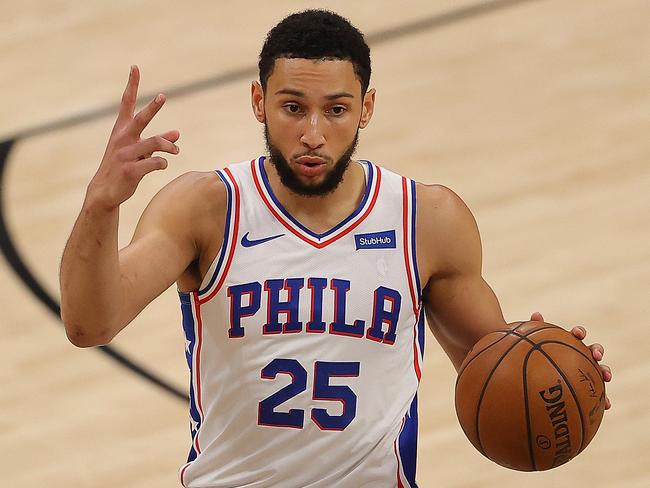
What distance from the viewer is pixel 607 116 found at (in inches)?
381

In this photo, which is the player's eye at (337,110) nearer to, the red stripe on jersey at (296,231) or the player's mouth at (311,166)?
the player's mouth at (311,166)

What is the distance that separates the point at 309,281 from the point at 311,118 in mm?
527

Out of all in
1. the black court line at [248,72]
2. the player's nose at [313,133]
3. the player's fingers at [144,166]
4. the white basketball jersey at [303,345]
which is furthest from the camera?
the black court line at [248,72]

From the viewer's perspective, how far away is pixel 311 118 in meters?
4.30

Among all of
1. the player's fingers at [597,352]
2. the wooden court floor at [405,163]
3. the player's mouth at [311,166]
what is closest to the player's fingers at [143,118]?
the player's mouth at [311,166]

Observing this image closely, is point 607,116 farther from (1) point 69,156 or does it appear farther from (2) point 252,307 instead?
(2) point 252,307

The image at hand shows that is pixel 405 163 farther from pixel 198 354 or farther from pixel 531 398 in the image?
pixel 531 398

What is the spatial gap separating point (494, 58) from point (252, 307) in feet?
20.6

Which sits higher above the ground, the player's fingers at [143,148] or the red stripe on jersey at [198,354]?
the player's fingers at [143,148]

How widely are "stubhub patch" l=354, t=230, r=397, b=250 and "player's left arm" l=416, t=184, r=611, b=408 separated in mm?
89

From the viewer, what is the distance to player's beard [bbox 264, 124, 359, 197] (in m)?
4.40

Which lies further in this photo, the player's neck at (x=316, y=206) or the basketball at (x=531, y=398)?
the player's neck at (x=316, y=206)

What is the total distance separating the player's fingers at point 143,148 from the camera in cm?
382

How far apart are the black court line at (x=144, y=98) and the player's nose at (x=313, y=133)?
3.32 m
